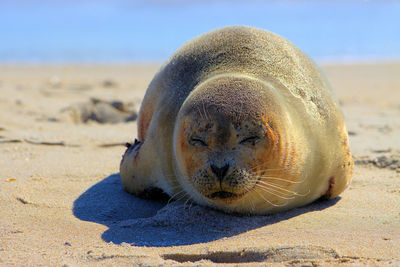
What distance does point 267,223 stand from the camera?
10.4 ft

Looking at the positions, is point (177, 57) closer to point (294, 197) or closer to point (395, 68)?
point (294, 197)

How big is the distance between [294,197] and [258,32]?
1371 millimetres

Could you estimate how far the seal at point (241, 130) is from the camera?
2957 millimetres

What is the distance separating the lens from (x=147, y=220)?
3193 millimetres

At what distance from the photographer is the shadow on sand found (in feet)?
9.68

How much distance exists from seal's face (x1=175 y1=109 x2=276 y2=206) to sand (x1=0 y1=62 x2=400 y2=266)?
0.29 meters

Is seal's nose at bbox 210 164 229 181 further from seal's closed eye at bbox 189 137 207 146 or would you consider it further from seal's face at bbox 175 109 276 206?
seal's closed eye at bbox 189 137 207 146

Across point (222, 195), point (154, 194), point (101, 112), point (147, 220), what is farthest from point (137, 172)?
point (101, 112)

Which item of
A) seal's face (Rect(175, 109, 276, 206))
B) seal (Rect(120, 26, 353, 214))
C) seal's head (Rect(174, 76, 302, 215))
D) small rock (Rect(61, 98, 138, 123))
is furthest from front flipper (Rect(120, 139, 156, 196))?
small rock (Rect(61, 98, 138, 123))

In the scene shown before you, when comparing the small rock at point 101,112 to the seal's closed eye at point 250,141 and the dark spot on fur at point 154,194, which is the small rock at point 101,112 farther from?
the seal's closed eye at point 250,141

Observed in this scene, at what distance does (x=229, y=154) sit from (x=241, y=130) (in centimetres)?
16

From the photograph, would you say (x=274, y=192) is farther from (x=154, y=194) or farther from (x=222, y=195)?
Answer: (x=154, y=194)

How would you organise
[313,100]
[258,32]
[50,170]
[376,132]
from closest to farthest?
[313,100] → [258,32] → [50,170] → [376,132]

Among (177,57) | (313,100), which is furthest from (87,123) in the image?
(313,100)
